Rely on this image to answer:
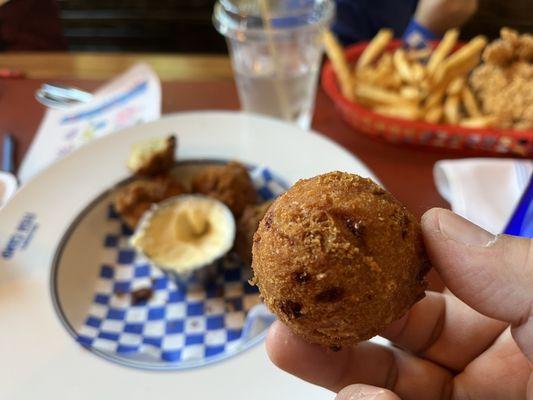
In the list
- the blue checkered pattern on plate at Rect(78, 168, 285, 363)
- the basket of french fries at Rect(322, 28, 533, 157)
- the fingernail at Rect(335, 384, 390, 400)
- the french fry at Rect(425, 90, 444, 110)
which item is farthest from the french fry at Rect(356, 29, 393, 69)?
the fingernail at Rect(335, 384, 390, 400)

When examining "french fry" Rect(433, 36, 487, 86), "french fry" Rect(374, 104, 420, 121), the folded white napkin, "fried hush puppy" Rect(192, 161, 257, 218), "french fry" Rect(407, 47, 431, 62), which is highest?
"french fry" Rect(433, 36, 487, 86)

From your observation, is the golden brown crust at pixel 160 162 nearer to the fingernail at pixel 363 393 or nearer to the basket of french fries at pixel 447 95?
the basket of french fries at pixel 447 95

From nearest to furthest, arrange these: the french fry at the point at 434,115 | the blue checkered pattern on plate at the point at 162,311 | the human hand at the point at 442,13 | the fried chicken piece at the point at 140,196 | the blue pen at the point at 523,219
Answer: the blue pen at the point at 523,219, the blue checkered pattern on plate at the point at 162,311, the fried chicken piece at the point at 140,196, the french fry at the point at 434,115, the human hand at the point at 442,13

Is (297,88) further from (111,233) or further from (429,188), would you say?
(111,233)

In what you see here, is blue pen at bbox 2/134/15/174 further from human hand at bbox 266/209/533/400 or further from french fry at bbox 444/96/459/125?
french fry at bbox 444/96/459/125

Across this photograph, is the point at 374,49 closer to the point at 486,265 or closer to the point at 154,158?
the point at 154,158

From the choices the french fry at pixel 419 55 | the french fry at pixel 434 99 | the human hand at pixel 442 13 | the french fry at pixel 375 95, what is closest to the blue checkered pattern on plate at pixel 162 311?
the french fry at pixel 375 95
